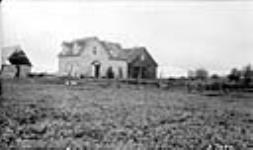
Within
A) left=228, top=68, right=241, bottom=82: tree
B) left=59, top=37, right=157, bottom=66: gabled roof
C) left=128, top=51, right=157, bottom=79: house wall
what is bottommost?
left=228, top=68, right=241, bottom=82: tree

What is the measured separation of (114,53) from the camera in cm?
2917

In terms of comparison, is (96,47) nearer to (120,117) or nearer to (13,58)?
(13,58)

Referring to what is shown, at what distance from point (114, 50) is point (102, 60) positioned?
220 cm

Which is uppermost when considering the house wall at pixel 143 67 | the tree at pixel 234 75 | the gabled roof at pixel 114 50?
the gabled roof at pixel 114 50

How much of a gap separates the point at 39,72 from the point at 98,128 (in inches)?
698

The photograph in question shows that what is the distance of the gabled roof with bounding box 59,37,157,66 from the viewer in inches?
1135

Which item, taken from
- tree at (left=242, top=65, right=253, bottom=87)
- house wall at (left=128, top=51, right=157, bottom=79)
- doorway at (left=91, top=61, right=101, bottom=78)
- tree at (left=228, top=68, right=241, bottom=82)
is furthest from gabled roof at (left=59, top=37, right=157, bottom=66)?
tree at (left=242, top=65, right=253, bottom=87)

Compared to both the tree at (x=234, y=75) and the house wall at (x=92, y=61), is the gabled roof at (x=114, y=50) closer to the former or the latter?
the house wall at (x=92, y=61)

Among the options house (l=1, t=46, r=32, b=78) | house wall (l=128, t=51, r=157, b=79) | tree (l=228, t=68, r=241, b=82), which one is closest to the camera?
tree (l=228, t=68, r=241, b=82)

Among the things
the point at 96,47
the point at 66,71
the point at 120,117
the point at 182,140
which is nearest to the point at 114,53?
the point at 96,47

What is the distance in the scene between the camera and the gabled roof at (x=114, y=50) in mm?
28828

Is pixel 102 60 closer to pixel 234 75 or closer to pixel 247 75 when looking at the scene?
pixel 234 75

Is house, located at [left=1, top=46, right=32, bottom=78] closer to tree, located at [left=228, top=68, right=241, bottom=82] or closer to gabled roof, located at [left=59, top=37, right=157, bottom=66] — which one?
gabled roof, located at [left=59, top=37, right=157, bottom=66]

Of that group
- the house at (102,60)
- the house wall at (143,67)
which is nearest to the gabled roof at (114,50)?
the house at (102,60)
